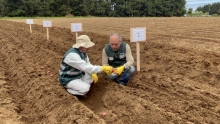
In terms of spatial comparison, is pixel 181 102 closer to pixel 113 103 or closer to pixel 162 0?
pixel 113 103

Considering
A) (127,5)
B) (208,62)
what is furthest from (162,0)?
(208,62)

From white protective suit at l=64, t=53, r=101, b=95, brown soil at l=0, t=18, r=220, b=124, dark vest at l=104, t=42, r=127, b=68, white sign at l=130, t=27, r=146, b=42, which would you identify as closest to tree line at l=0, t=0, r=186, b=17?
brown soil at l=0, t=18, r=220, b=124

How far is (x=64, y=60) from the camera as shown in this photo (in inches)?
175

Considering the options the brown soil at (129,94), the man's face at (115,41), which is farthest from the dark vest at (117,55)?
the brown soil at (129,94)

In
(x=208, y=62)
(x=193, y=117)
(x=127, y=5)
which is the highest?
(x=127, y=5)

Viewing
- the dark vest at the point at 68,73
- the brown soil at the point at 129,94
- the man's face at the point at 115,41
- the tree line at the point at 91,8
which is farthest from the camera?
the tree line at the point at 91,8

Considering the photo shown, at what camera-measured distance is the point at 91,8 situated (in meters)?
51.2

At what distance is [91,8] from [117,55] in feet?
156

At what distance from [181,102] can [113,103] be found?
117cm

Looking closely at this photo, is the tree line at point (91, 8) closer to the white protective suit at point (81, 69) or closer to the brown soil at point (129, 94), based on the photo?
the brown soil at point (129, 94)

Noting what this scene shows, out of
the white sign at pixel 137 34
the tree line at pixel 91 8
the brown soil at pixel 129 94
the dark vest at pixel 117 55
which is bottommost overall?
the brown soil at pixel 129 94

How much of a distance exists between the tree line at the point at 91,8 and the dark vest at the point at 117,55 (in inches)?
1614

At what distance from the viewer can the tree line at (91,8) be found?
4303 centimetres

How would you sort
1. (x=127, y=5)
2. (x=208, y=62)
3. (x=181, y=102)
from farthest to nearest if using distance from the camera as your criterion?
1. (x=127, y=5)
2. (x=208, y=62)
3. (x=181, y=102)
